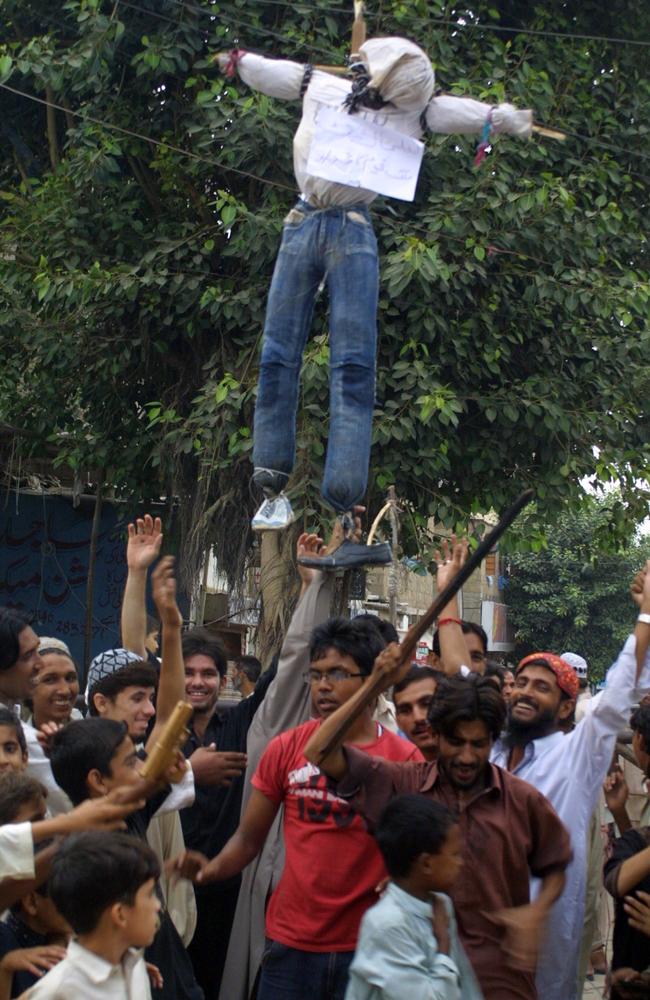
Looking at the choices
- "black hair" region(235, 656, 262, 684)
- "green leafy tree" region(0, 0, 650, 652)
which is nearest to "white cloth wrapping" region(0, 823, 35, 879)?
"black hair" region(235, 656, 262, 684)

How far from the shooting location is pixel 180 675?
3953mm

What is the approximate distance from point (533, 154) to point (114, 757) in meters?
6.84

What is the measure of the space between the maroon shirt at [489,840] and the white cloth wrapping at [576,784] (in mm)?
432

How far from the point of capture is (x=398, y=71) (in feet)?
15.2

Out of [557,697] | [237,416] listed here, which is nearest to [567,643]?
[237,416]

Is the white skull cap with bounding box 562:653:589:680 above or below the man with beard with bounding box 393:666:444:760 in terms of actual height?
above

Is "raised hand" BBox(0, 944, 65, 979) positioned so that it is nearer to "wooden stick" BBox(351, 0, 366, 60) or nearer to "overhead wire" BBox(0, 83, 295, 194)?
"wooden stick" BBox(351, 0, 366, 60)

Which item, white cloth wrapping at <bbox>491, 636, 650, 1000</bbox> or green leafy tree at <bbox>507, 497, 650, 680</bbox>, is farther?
green leafy tree at <bbox>507, 497, 650, 680</bbox>

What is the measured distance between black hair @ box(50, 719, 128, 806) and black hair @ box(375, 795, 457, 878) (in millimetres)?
786

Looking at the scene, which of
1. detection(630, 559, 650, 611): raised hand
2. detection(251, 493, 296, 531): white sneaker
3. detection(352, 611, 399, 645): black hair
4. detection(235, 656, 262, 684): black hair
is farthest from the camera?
detection(235, 656, 262, 684): black hair

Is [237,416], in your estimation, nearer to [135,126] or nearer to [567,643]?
[135,126]

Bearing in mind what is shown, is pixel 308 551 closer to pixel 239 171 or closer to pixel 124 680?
pixel 124 680

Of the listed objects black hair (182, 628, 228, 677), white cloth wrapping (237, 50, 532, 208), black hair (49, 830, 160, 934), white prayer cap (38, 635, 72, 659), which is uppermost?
white cloth wrapping (237, 50, 532, 208)

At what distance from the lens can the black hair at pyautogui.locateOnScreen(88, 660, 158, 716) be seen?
4160mm
